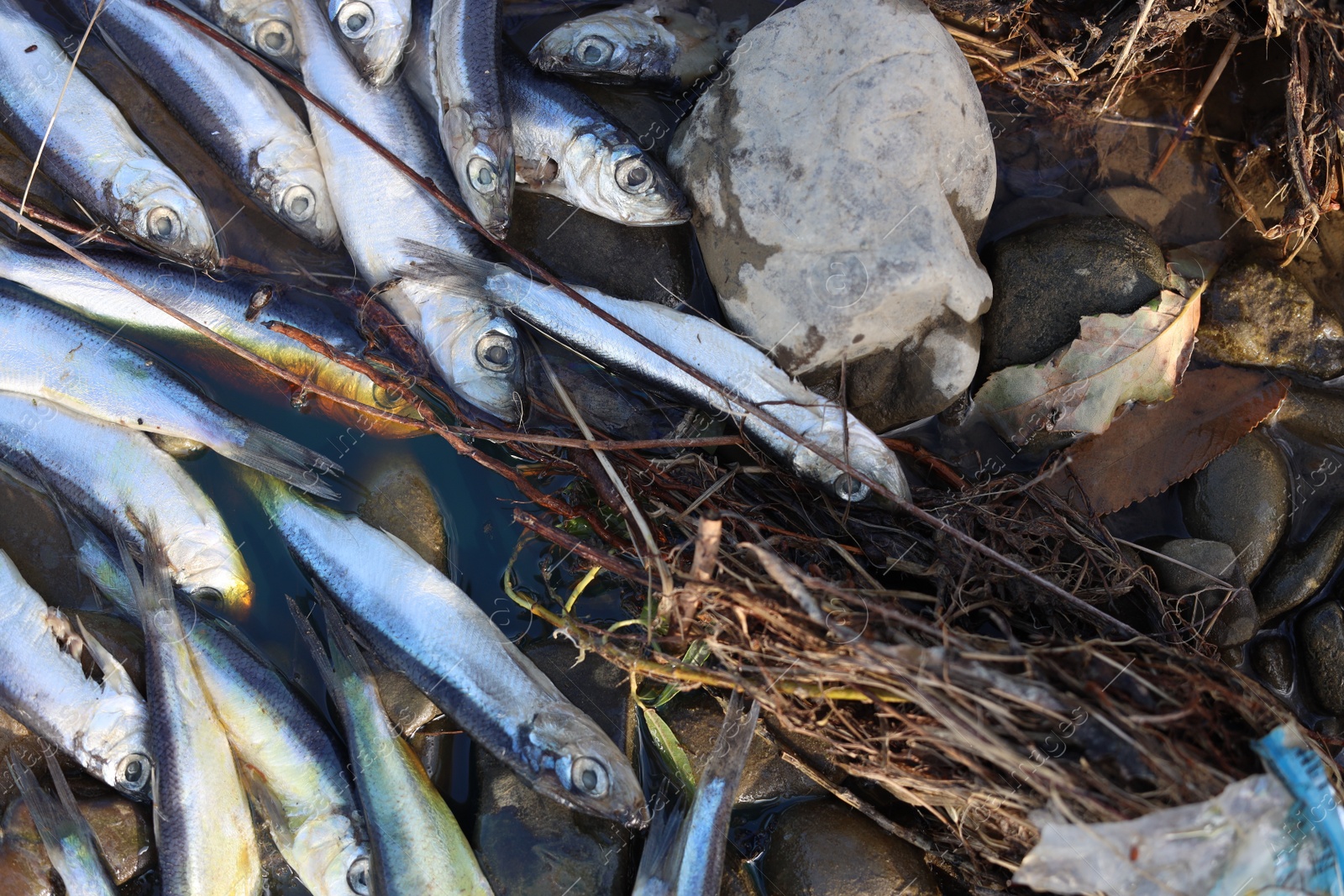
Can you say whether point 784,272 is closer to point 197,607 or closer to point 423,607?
point 423,607

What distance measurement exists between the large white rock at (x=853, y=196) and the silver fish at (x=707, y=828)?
A: 5.47 ft

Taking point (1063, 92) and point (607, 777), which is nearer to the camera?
point (607, 777)

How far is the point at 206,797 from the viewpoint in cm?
363

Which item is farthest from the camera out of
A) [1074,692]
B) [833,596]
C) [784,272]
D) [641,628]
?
[641,628]

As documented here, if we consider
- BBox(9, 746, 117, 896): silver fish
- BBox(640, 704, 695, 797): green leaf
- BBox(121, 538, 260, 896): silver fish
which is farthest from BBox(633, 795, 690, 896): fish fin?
BBox(9, 746, 117, 896): silver fish

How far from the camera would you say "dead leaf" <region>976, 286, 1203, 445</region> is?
146 inches

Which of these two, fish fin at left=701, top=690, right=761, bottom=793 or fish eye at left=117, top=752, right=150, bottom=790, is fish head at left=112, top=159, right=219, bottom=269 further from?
fish fin at left=701, top=690, right=761, bottom=793

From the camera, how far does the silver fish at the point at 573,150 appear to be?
12.1 ft

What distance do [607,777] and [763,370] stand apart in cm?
198

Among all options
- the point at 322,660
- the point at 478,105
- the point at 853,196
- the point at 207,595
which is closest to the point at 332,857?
the point at 322,660

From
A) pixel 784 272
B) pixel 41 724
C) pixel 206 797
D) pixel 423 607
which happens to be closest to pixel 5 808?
pixel 41 724

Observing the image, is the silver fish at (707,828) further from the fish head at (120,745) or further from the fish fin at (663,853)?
the fish head at (120,745)

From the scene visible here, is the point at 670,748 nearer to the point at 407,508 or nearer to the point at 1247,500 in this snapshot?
the point at 407,508

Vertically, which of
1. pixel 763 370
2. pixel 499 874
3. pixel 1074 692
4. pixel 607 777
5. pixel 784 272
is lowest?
pixel 499 874
